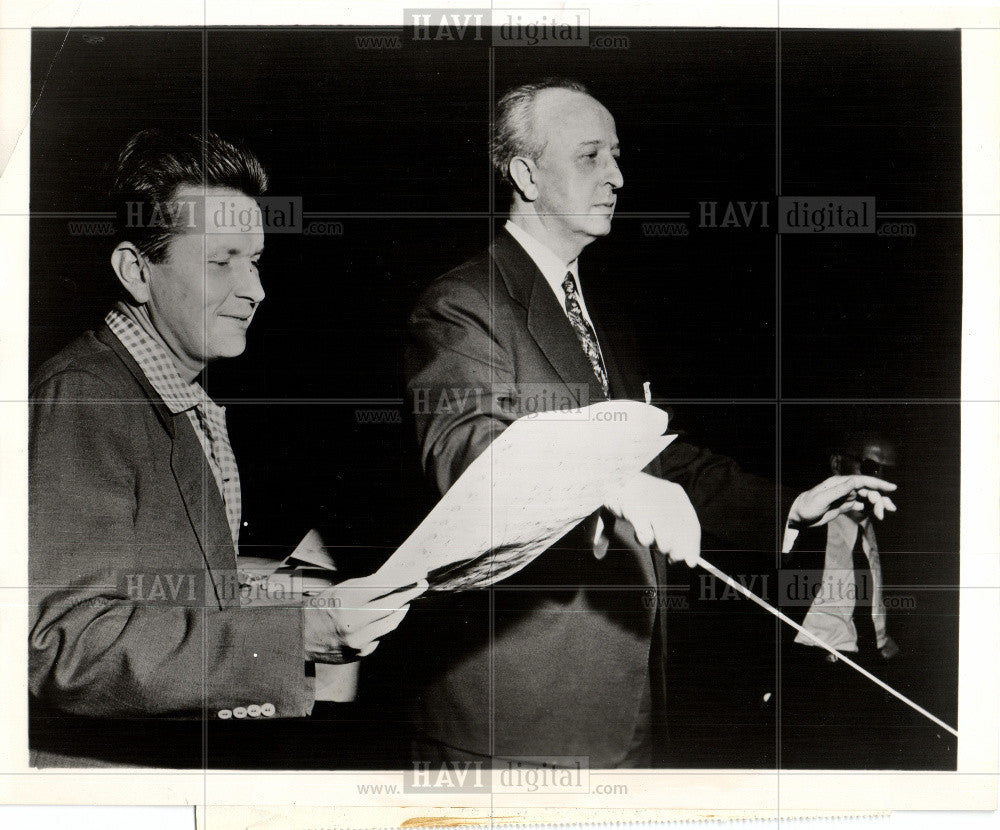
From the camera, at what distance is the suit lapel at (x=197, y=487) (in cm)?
171

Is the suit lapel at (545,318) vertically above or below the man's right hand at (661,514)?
above

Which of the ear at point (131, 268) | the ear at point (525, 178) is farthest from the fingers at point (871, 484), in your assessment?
the ear at point (131, 268)

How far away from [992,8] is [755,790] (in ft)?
5.59

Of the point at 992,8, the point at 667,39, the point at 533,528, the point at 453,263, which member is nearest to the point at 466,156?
the point at 453,263

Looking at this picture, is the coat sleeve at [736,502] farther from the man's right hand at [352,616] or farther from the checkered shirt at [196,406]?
the checkered shirt at [196,406]

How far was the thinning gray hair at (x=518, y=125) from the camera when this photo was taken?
5.73 feet

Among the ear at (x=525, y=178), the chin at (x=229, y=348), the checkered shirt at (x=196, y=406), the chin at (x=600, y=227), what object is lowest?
the checkered shirt at (x=196, y=406)

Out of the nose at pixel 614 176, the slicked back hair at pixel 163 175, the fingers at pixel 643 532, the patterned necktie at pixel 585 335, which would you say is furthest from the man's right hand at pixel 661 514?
the slicked back hair at pixel 163 175

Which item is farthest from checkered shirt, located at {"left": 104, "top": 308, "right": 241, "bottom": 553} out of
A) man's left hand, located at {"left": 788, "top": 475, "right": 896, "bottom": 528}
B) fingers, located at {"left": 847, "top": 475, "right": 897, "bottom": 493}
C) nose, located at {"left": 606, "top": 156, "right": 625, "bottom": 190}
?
fingers, located at {"left": 847, "top": 475, "right": 897, "bottom": 493}

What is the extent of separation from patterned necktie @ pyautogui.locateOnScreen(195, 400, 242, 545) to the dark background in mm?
20

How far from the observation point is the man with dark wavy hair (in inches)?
67.5

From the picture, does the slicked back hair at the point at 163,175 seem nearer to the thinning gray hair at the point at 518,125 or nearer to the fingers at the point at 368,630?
the thinning gray hair at the point at 518,125

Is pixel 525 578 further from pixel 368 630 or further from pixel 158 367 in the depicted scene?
pixel 158 367

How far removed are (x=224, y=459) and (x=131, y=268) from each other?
43 cm
